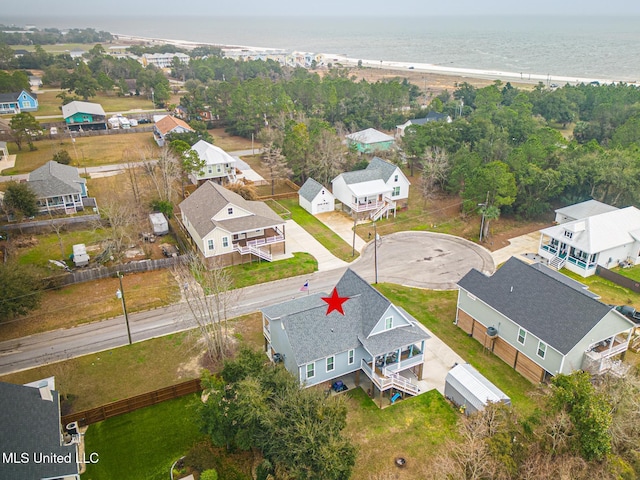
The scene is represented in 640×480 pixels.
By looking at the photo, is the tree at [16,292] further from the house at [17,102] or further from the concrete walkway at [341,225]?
the house at [17,102]

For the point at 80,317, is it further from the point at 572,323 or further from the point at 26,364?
the point at 572,323

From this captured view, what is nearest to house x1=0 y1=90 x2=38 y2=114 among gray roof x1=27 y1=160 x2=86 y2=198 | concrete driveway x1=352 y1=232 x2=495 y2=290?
gray roof x1=27 y1=160 x2=86 y2=198

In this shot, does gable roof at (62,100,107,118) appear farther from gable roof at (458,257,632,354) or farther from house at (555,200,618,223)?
house at (555,200,618,223)

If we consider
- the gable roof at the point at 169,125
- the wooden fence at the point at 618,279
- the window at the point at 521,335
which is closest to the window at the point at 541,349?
the window at the point at 521,335

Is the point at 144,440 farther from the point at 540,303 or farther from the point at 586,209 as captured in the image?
the point at 586,209

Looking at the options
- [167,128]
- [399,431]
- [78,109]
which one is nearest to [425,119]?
[167,128]

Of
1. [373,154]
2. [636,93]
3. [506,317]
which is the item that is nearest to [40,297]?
[506,317]
